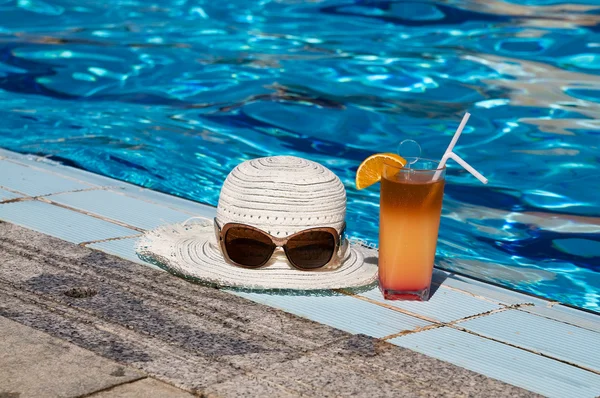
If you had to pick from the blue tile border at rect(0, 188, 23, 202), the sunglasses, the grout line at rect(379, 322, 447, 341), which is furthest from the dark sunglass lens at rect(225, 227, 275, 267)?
the blue tile border at rect(0, 188, 23, 202)

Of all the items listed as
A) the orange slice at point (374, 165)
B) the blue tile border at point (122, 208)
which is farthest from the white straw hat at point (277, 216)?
the blue tile border at point (122, 208)

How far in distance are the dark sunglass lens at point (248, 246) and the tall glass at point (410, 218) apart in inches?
16.4

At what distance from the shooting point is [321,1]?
11344 millimetres

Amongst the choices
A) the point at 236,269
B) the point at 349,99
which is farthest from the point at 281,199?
the point at 349,99

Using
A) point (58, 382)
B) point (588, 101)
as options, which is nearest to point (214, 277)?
point (58, 382)

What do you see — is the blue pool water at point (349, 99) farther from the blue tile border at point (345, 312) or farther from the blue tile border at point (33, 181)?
the blue tile border at point (345, 312)

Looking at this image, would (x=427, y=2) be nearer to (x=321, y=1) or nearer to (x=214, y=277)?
(x=321, y=1)

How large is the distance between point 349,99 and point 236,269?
16.1 feet

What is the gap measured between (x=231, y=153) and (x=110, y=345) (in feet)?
13.6

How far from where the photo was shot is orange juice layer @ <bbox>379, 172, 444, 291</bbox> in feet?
9.95

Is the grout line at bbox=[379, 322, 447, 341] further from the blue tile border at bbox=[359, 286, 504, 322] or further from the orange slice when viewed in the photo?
the orange slice

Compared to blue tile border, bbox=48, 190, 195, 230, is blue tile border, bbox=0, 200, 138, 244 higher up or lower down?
higher up

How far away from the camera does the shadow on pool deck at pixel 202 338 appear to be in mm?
2436

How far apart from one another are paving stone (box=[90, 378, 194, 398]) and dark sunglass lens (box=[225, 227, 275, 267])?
968mm
